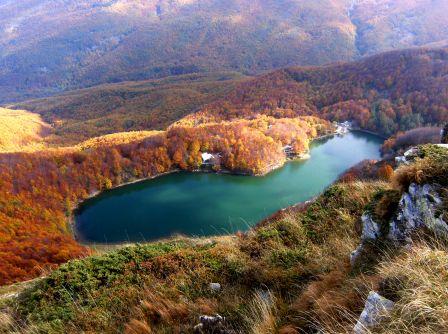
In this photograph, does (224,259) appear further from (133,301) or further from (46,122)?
(46,122)

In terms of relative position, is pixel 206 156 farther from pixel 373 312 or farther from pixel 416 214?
pixel 373 312

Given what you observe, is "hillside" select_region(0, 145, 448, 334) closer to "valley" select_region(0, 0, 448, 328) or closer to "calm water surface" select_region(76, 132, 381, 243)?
"valley" select_region(0, 0, 448, 328)

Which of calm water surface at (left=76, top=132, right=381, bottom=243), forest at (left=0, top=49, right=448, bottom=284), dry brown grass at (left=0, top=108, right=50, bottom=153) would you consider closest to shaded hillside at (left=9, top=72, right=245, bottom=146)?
forest at (left=0, top=49, right=448, bottom=284)

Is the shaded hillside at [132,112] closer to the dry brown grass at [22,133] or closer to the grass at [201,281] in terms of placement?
the dry brown grass at [22,133]

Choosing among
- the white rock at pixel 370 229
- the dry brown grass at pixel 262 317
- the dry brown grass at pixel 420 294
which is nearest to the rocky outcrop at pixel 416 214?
the white rock at pixel 370 229

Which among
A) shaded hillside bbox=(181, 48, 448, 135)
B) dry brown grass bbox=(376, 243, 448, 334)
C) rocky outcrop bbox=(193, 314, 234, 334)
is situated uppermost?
dry brown grass bbox=(376, 243, 448, 334)
